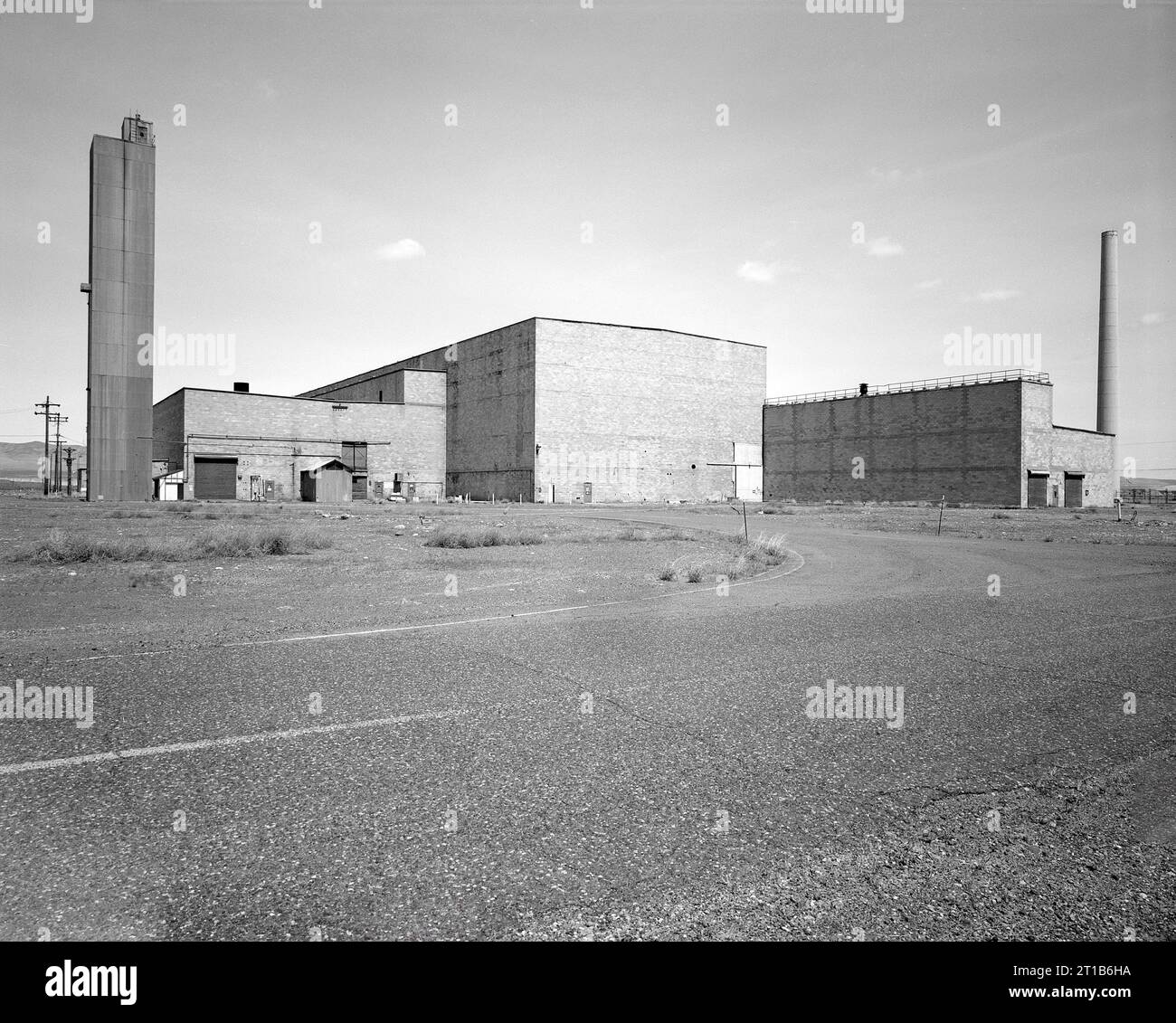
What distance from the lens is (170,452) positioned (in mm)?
64000

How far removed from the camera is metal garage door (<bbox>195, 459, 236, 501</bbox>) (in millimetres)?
60812

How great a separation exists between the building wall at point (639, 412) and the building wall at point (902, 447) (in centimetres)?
382

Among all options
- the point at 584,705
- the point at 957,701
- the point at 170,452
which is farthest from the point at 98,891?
the point at 170,452

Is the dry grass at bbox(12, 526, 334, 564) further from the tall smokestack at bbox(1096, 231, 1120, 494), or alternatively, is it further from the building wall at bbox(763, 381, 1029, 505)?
the tall smokestack at bbox(1096, 231, 1120, 494)

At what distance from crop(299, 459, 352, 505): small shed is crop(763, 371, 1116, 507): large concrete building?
126 ft

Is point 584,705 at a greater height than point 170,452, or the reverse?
point 170,452

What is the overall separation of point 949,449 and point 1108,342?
17.8 metres

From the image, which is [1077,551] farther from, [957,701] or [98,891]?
[98,891]

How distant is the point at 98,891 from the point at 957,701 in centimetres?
497

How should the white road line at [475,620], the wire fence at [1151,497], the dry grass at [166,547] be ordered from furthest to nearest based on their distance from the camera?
the wire fence at [1151,497]
the dry grass at [166,547]
the white road line at [475,620]

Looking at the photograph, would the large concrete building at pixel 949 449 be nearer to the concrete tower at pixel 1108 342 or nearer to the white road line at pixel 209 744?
the concrete tower at pixel 1108 342

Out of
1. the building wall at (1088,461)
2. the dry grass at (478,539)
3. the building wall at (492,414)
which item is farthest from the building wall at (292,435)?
the building wall at (1088,461)

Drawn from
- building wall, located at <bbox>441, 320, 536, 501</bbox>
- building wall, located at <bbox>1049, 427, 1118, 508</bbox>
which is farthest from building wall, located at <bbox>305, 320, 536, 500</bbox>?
building wall, located at <bbox>1049, 427, 1118, 508</bbox>

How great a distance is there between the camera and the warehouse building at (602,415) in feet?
205
